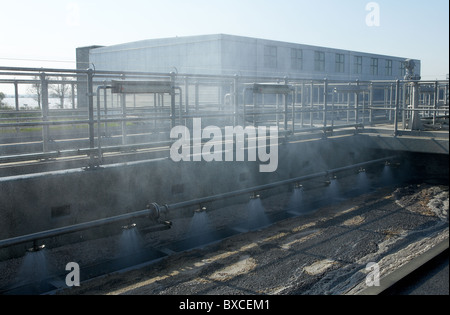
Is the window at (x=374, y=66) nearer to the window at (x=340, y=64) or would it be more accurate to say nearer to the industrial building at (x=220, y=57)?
the industrial building at (x=220, y=57)

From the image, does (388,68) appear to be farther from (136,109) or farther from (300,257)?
(300,257)

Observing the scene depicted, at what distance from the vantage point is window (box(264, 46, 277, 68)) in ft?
92.0

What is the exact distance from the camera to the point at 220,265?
5531 mm

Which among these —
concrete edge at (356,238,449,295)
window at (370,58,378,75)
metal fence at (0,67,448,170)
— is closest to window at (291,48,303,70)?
window at (370,58,378,75)

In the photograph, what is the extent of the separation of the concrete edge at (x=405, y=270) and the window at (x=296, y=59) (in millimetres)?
25311

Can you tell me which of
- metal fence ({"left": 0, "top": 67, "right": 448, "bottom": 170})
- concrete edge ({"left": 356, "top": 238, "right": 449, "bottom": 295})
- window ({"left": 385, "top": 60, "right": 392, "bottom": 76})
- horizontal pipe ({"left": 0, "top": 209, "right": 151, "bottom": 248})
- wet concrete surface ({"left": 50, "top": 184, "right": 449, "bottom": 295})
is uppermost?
window ({"left": 385, "top": 60, "right": 392, "bottom": 76})

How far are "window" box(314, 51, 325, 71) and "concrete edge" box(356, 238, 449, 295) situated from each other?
27192 millimetres

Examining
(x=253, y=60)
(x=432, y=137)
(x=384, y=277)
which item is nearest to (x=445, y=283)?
(x=384, y=277)

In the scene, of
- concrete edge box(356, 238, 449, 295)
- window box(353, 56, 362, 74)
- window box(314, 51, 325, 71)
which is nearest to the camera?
concrete edge box(356, 238, 449, 295)

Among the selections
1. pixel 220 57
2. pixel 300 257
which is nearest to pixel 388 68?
pixel 220 57

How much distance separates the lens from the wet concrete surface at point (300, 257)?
16.0 ft

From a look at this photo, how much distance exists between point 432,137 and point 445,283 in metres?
5.72

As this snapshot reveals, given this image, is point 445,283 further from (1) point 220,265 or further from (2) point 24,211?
(2) point 24,211

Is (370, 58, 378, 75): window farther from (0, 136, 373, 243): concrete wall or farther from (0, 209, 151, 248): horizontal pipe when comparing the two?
(0, 209, 151, 248): horizontal pipe
